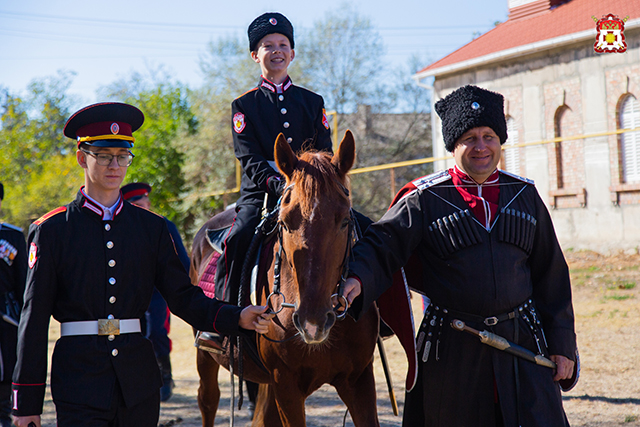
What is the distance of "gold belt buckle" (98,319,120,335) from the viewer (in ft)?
9.27

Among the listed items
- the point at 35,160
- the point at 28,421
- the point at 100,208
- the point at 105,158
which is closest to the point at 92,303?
the point at 100,208

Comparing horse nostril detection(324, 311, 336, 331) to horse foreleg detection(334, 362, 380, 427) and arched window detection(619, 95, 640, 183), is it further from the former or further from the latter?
arched window detection(619, 95, 640, 183)

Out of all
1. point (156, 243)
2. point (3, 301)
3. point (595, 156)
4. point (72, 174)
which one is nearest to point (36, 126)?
point (72, 174)

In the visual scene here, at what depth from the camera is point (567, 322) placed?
3.08 m

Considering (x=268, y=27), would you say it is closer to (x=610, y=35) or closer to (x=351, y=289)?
(x=351, y=289)

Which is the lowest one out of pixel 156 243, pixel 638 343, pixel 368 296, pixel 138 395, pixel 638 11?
pixel 638 343

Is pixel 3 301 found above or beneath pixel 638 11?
beneath

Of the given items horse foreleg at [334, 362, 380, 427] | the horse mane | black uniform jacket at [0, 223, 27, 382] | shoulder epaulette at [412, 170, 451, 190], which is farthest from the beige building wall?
black uniform jacket at [0, 223, 27, 382]

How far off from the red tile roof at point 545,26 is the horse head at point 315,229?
13732 mm

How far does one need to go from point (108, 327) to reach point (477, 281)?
1.74m

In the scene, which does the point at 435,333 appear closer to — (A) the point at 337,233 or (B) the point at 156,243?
(A) the point at 337,233

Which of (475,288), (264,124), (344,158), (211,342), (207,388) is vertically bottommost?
(207,388)

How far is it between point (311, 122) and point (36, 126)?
37226 millimetres

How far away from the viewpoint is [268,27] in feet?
14.4
